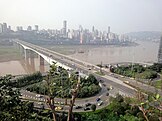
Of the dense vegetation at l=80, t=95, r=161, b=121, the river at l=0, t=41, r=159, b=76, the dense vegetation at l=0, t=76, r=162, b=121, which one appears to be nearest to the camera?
the dense vegetation at l=0, t=76, r=162, b=121

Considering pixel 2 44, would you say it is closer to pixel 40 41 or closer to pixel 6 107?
pixel 40 41

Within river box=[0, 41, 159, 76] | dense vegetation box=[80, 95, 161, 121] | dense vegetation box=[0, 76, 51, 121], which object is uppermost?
dense vegetation box=[0, 76, 51, 121]

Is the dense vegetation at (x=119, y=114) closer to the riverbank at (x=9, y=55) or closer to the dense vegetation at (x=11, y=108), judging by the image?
the dense vegetation at (x=11, y=108)

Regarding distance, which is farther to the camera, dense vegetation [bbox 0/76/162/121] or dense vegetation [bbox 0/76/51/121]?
dense vegetation [bbox 0/76/51/121]

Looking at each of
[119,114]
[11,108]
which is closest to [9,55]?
[119,114]

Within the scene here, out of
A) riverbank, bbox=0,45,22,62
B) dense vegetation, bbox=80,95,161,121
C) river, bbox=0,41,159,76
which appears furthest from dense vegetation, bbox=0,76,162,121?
riverbank, bbox=0,45,22,62

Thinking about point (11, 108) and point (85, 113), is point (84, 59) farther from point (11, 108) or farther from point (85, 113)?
point (11, 108)

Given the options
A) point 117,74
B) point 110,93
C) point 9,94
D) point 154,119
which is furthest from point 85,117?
point 117,74

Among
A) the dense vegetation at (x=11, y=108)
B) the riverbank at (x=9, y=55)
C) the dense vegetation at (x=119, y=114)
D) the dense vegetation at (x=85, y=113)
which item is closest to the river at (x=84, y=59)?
the riverbank at (x=9, y=55)

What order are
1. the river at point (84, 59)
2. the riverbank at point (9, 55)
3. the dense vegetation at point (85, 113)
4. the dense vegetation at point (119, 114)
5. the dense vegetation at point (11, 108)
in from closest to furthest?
the dense vegetation at point (85, 113) < the dense vegetation at point (11, 108) < the dense vegetation at point (119, 114) < the river at point (84, 59) < the riverbank at point (9, 55)

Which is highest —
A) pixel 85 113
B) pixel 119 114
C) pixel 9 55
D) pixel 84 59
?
pixel 119 114

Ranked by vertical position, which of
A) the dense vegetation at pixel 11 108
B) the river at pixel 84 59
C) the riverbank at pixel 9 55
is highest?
the dense vegetation at pixel 11 108

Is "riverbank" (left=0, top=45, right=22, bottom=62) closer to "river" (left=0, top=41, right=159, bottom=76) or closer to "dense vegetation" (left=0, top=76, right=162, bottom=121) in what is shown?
"river" (left=0, top=41, right=159, bottom=76)
